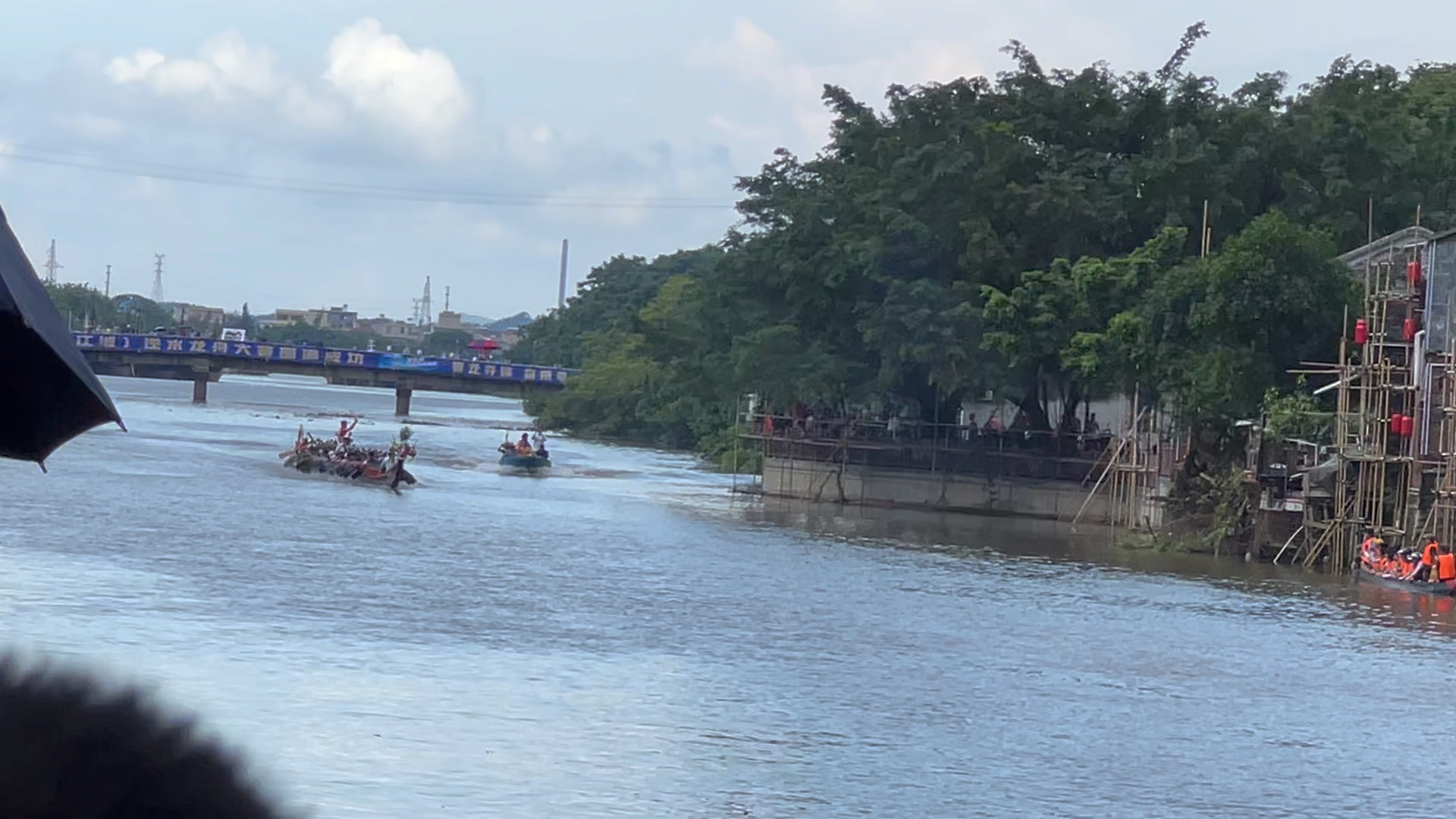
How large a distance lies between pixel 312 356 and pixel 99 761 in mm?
83202

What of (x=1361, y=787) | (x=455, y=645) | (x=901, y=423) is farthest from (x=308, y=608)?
(x=901, y=423)

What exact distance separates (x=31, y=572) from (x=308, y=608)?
3.89 m

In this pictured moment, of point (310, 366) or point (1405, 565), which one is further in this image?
point (310, 366)

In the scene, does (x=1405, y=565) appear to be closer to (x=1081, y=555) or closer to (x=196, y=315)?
(x=1081, y=555)

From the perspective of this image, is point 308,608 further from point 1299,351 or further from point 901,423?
point 901,423

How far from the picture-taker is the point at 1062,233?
147 feet

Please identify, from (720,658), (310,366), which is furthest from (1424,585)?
(310,366)

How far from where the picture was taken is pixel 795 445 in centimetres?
4906

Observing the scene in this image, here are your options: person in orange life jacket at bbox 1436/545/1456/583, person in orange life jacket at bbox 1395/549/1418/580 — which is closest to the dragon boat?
person in orange life jacket at bbox 1395/549/1418/580

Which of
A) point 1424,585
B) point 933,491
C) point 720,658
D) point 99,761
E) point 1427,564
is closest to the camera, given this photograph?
point 99,761

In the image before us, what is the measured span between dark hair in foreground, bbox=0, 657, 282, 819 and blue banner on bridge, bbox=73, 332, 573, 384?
75686 millimetres

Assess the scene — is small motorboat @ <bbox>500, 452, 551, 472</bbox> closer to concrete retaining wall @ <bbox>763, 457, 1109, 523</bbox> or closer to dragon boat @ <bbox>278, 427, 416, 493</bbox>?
dragon boat @ <bbox>278, 427, 416, 493</bbox>

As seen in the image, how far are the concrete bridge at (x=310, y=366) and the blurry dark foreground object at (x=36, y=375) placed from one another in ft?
249

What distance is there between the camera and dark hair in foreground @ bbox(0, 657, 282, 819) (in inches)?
46.8
